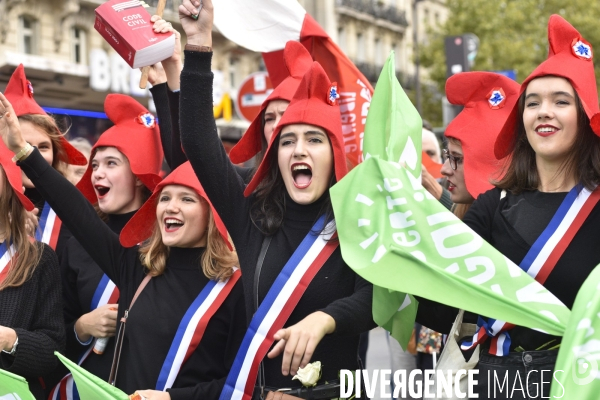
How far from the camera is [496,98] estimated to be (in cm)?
458

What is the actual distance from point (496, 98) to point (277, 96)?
1024 mm

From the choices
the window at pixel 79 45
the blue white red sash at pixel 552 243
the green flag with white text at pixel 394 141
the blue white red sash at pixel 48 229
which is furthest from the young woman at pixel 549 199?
the window at pixel 79 45

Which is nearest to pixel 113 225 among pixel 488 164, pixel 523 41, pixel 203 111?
pixel 203 111

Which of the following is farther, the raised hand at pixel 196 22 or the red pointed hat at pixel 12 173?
the red pointed hat at pixel 12 173

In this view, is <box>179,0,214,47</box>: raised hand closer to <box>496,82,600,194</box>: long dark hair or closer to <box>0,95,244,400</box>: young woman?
<box>0,95,244,400</box>: young woman

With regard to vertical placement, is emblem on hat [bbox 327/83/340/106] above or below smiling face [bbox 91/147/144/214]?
above

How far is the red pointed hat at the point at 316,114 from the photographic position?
3.61 meters

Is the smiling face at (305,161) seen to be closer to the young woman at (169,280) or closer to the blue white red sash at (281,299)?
the blue white red sash at (281,299)

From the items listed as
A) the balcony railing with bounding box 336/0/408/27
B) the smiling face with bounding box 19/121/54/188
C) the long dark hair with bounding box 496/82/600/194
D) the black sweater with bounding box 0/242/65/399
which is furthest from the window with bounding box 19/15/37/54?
the long dark hair with bounding box 496/82/600/194

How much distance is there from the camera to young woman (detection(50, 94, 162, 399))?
434 centimetres

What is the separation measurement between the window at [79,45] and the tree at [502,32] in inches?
493

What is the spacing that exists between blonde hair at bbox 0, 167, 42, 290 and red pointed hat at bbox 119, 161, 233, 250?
38 centimetres

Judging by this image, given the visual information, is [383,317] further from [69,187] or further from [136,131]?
[136,131]

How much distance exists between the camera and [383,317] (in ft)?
11.0
